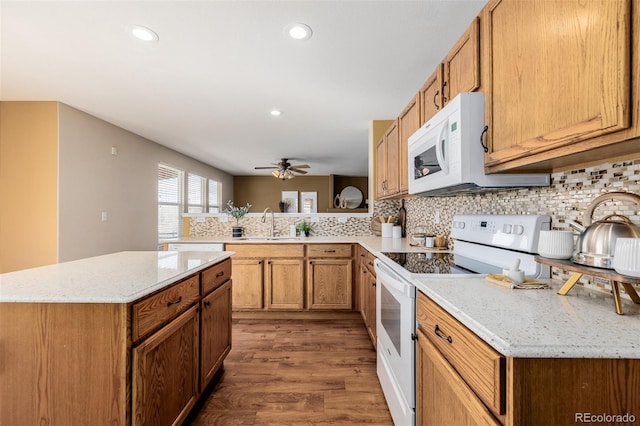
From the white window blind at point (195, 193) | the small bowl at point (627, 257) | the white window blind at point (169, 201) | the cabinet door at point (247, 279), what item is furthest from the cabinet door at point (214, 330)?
the white window blind at point (195, 193)

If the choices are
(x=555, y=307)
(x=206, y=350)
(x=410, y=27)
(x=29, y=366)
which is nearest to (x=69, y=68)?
(x=29, y=366)

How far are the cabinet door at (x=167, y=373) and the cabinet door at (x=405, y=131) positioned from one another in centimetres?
188

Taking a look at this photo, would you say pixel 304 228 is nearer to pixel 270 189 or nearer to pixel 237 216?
pixel 237 216

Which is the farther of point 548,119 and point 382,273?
point 382,273

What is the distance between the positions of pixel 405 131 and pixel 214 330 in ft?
7.02

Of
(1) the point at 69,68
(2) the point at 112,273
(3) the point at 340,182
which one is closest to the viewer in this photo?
(2) the point at 112,273

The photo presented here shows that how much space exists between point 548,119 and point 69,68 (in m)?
3.19

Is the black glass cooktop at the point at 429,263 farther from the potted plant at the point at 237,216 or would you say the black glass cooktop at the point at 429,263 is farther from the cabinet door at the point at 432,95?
the potted plant at the point at 237,216

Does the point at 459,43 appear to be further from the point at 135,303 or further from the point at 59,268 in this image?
the point at 59,268

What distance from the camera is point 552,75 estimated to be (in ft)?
2.91

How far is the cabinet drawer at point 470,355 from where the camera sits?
0.66 meters

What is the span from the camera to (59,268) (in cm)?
156

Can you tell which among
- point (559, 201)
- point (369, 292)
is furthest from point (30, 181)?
point (559, 201)

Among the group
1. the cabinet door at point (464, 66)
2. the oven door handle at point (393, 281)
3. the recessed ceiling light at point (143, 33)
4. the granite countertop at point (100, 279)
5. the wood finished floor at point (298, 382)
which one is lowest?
the wood finished floor at point (298, 382)
